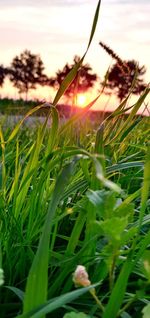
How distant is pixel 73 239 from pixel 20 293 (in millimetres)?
134

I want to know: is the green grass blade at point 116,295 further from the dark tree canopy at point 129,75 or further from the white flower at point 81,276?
the dark tree canopy at point 129,75

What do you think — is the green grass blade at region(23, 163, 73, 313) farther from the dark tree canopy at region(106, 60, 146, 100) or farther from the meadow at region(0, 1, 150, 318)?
the dark tree canopy at region(106, 60, 146, 100)

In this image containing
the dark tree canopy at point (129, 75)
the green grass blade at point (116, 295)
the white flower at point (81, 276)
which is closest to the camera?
the white flower at point (81, 276)

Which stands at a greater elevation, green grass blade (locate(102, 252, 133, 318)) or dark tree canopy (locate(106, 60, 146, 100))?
dark tree canopy (locate(106, 60, 146, 100))

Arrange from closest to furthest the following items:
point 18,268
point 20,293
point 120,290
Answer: point 120,290 < point 20,293 < point 18,268

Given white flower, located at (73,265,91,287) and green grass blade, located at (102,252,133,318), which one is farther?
green grass blade, located at (102,252,133,318)

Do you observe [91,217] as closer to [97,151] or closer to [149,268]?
[97,151]

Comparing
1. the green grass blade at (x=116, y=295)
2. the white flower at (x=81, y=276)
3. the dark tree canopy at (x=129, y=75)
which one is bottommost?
the green grass blade at (x=116, y=295)

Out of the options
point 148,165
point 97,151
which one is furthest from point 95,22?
point 148,165

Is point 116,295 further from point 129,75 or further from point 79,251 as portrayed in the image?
point 129,75

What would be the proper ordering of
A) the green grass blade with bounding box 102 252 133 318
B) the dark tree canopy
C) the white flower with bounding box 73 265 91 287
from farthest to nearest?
1. the dark tree canopy
2. the green grass blade with bounding box 102 252 133 318
3. the white flower with bounding box 73 265 91 287

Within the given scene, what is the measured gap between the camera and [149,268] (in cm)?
70

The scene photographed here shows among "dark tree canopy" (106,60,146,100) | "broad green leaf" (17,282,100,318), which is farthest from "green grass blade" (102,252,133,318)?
"dark tree canopy" (106,60,146,100)

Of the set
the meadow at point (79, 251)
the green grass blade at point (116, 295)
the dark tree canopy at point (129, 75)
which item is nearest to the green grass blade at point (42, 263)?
the meadow at point (79, 251)
